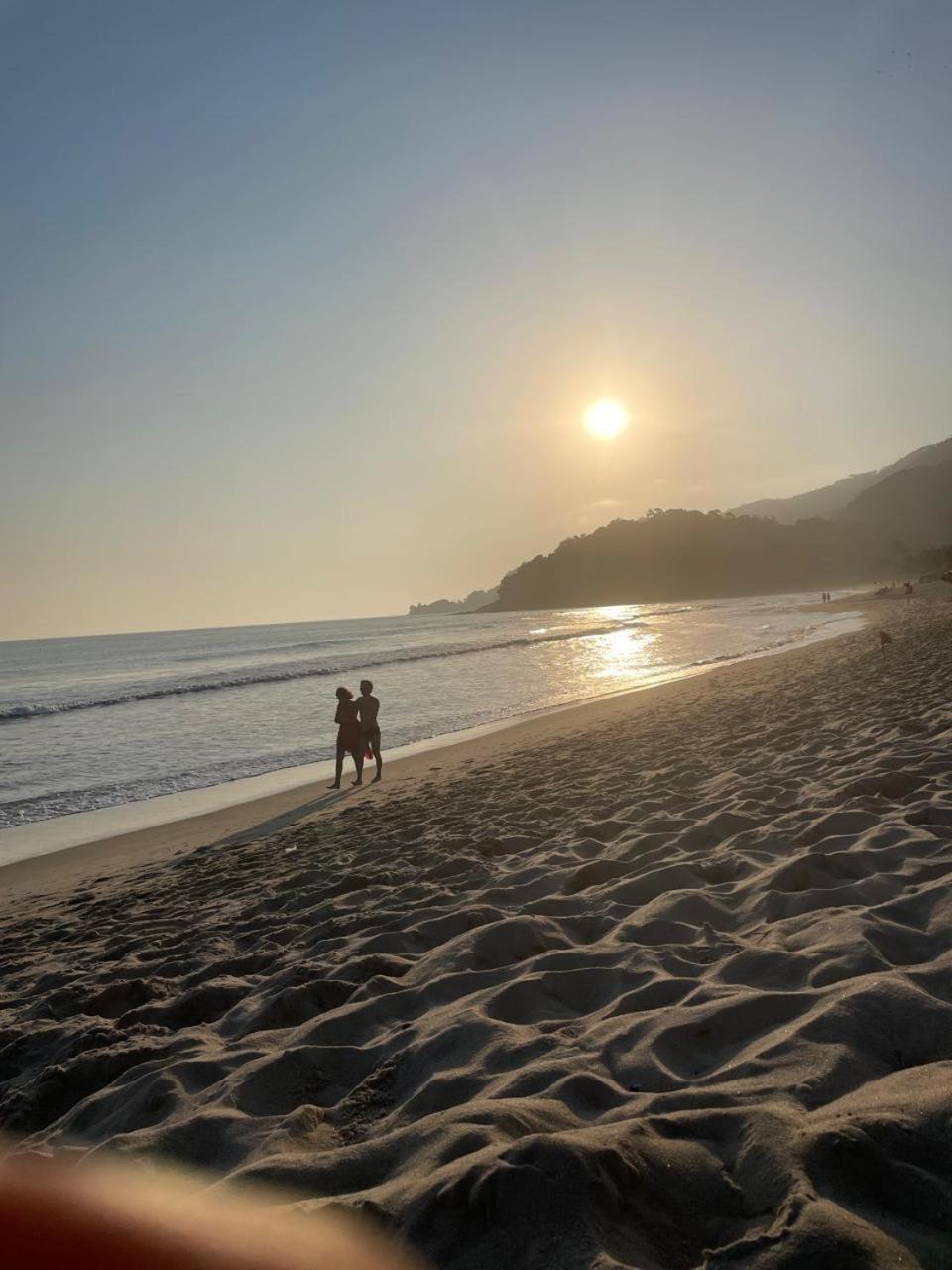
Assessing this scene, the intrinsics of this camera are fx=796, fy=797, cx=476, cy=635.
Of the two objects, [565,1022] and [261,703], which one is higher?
[565,1022]

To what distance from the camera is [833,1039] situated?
260cm

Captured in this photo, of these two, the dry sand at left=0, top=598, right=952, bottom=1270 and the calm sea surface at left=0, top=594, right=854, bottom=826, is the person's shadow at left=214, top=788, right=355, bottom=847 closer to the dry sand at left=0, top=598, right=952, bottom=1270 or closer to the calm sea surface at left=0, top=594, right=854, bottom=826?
the dry sand at left=0, top=598, right=952, bottom=1270

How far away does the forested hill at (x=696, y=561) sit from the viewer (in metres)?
163

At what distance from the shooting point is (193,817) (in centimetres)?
1109

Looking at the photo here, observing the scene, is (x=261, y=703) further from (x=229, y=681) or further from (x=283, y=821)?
(x=283, y=821)

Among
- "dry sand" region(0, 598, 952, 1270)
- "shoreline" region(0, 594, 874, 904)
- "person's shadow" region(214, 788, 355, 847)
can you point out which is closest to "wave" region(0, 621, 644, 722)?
"shoreline" region(0, 594, 874, 904)

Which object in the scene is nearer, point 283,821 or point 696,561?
point 283,821

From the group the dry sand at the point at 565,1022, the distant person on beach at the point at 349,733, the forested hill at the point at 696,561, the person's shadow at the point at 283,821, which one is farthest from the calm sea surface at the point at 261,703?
the forested hill at the point at 696,561

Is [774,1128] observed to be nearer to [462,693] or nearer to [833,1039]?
[833,1039]

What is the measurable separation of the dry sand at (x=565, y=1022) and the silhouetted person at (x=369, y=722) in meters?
4.91

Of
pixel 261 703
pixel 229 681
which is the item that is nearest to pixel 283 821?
pixel 261 703

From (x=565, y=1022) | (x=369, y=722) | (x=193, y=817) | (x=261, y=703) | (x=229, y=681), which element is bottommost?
(x=193, y=817)

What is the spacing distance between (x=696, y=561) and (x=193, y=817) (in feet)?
580

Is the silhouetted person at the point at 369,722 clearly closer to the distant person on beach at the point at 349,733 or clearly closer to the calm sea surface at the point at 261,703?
the distant person on beach at the point at 349,733
